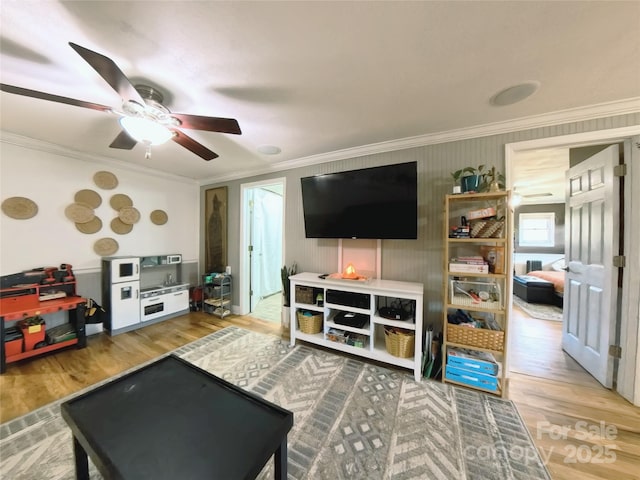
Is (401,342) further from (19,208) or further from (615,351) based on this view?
(19,208)

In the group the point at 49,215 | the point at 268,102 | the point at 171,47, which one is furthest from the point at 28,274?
the point at 268,102

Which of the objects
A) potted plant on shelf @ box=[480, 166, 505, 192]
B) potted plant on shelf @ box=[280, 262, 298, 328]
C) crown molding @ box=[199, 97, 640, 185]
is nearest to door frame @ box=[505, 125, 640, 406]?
crown molding @ box=[199, 97, 640, 185]

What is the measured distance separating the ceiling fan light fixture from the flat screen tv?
140 cm

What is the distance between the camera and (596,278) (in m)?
1.98

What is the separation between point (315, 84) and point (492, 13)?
3.11 feet

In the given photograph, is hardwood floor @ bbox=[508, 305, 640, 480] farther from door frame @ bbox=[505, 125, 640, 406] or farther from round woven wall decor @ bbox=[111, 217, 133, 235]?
round woven wall decor @ bbox=[111, 217, 133, 235]

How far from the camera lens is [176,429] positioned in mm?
950

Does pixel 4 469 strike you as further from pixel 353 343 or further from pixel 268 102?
pixel 268 102

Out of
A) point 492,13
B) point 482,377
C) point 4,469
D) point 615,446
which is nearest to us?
point 492,13

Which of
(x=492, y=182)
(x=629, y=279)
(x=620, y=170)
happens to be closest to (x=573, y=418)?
(x=629, y=279)

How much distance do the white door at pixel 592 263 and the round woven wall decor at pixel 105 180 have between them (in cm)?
535

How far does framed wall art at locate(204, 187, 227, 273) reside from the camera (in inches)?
146

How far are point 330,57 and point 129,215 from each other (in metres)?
3.42

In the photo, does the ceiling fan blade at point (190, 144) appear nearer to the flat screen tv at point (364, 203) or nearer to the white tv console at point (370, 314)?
the flat screen tv at point (364, 203)
